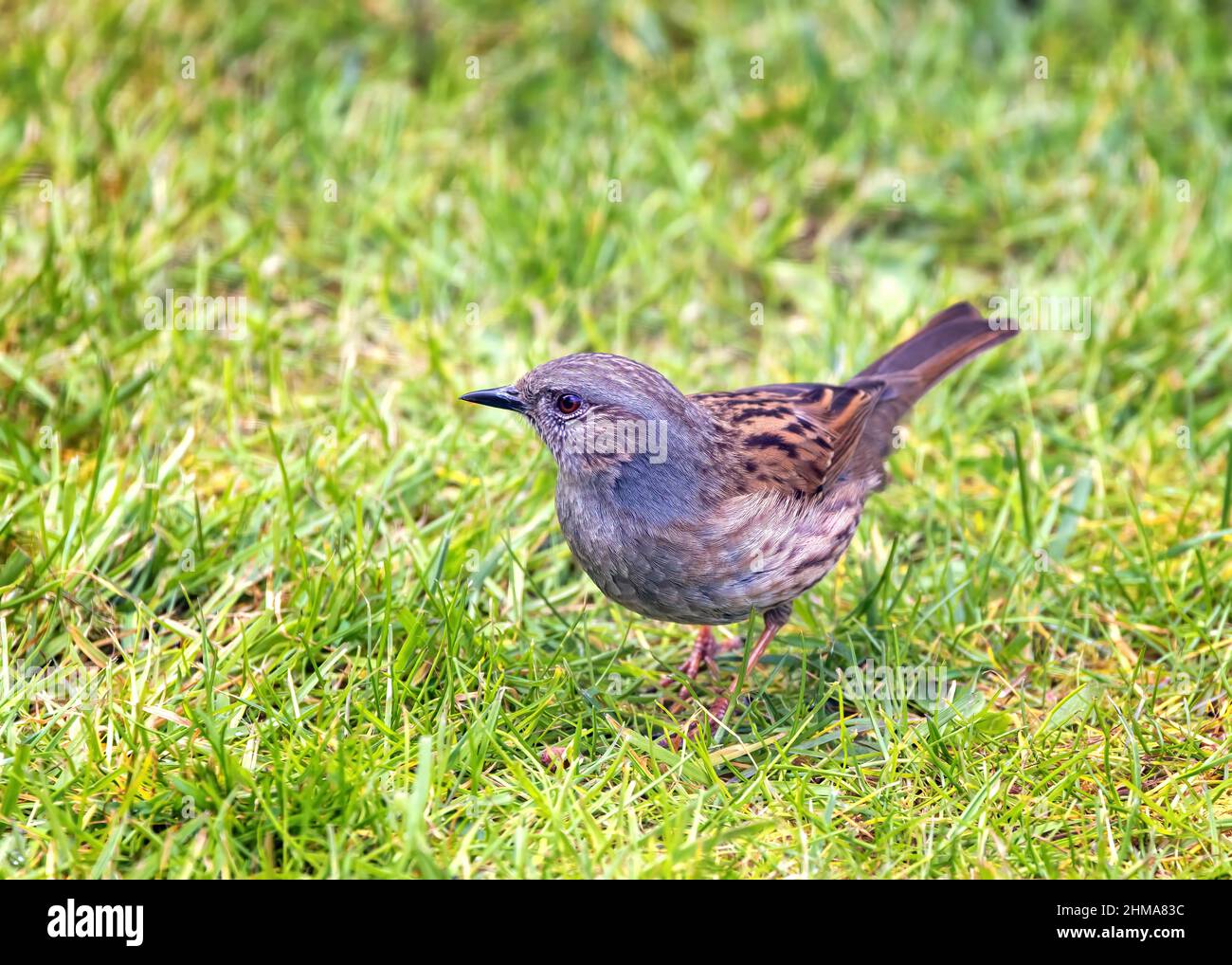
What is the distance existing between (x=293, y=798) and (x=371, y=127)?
467 cm

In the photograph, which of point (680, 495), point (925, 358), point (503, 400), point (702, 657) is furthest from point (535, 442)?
point (925, 358)

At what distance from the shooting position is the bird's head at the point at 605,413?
186 inches

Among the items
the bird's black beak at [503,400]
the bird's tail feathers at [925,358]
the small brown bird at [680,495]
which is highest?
the bird's tail feathers at [925,358]

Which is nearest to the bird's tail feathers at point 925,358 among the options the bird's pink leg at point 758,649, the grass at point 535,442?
the grass at point 535,442

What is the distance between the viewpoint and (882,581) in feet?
16.7

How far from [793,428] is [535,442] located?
1336 mm

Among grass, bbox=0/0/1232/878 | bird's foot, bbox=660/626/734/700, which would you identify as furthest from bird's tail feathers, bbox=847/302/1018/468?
bird's foot, bbox=660/626/734/700

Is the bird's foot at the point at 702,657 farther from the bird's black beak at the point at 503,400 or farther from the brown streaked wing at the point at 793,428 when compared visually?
the bird's black beak at the point at 503,400

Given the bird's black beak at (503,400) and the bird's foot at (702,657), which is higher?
the bird's black beak at (503,400)

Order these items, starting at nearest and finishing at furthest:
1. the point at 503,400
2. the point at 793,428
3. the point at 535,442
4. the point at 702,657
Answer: the point at 503,400 → the point at 793,428 → the point at 702,657 → the point at 535,442

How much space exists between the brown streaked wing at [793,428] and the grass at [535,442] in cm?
58

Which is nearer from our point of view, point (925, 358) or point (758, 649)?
point (758, 649)

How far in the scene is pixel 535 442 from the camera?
20.0 ft

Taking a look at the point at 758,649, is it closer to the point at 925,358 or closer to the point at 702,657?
the point at 702,657
